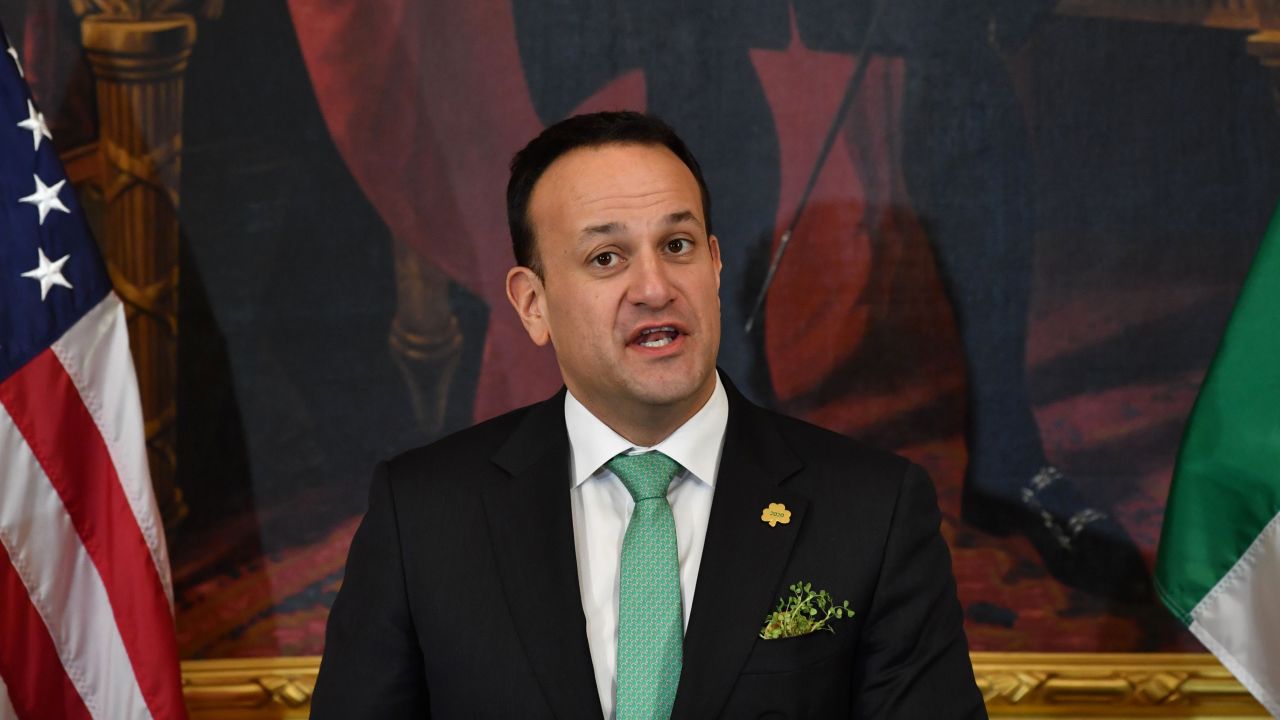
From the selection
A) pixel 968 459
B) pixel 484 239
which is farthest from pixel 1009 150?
pixel 484 239

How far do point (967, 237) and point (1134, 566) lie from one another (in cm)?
94

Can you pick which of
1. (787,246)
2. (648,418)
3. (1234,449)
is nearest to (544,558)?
(648,418)

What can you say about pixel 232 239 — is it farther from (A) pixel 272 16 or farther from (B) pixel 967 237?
(B) pixel 967 237

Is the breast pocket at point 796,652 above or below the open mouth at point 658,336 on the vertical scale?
below

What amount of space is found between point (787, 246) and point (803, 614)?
1.23 m

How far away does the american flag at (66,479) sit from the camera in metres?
2.78

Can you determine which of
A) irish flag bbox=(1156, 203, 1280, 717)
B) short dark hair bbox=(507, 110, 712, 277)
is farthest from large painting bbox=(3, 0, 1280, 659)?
short dark hair bbox=(507, 110, 712, 277)

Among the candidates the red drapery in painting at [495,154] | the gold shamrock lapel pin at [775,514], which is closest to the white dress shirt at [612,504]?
the gold shamrock lapel pin at [775,514]

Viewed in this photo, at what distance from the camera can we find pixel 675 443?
91.5 inches

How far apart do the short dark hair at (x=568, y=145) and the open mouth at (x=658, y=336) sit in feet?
0.98

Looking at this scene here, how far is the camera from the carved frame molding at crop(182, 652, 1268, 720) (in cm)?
313

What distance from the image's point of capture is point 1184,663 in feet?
10.3

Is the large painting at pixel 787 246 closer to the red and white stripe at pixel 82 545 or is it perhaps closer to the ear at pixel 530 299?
the red and white stripe at pixel 82 545

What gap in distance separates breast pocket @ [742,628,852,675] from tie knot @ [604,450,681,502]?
13.2 inches
